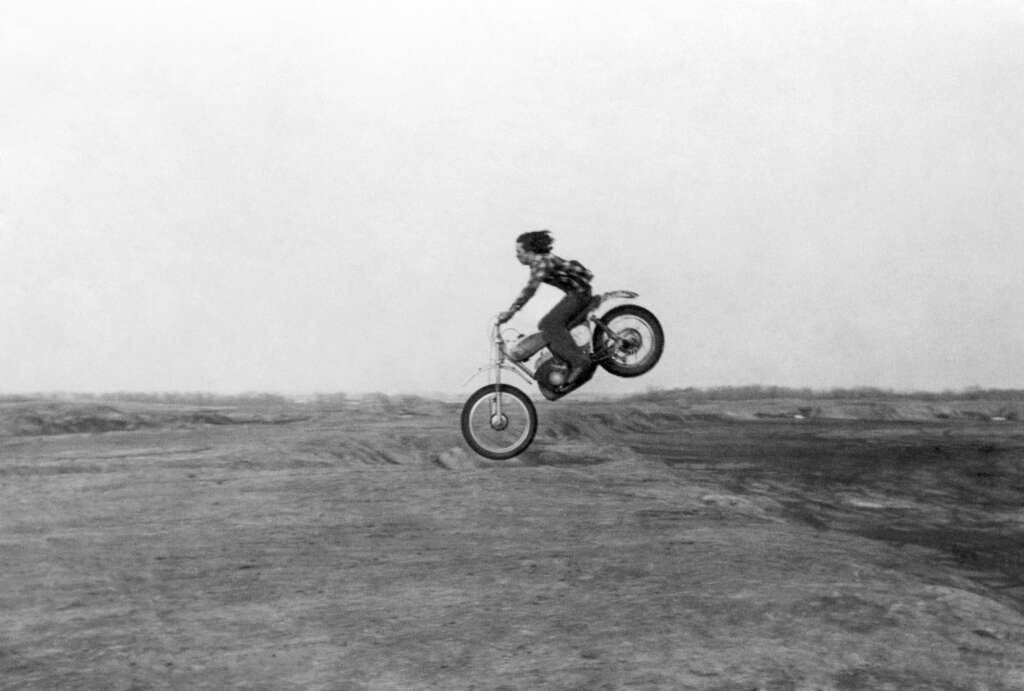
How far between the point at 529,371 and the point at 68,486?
280 cm

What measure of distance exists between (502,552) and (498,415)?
0.83 meters

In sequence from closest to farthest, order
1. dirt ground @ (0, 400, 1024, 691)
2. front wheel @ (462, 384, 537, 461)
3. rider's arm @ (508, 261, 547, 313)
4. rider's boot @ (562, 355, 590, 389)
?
dirt ground @ (0, 400, 1024, 691), rider's arm @ (508, 261, 547, 313), rider's boot @ (562, 355, 590, 389), front wheel @ (462, 384, 537, 461)

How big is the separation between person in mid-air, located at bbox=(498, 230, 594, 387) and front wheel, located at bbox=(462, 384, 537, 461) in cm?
29

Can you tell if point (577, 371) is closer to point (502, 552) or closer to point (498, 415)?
point (498, 415)

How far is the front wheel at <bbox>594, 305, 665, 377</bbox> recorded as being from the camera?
5535 millimetres

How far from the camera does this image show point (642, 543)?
206 inches

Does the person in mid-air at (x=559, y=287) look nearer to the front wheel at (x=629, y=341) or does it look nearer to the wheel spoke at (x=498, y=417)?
the front wheel at (x=629, y=341)

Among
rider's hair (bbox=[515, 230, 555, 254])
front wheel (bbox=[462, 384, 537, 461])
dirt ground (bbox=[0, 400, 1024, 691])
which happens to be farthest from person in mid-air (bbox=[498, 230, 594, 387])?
dirt ground (bbox=[0, 400, 1024, 691])

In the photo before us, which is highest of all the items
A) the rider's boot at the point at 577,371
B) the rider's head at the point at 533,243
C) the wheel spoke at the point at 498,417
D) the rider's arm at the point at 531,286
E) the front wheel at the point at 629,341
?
the rider's head at the point at 533,243

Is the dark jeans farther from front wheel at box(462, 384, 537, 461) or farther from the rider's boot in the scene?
front wheel at box(462, 384, 537, 461)

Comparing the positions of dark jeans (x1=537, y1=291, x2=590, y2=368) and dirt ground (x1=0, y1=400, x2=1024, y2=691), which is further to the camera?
dark jeans (x1=537, y1=291, x2=590, y2=368)

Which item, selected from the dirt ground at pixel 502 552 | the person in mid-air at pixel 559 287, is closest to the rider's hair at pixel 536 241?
the person in mid-air at pixel 559 287

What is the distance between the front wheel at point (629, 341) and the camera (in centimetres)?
554

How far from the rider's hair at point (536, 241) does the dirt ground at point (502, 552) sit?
1304 mm
